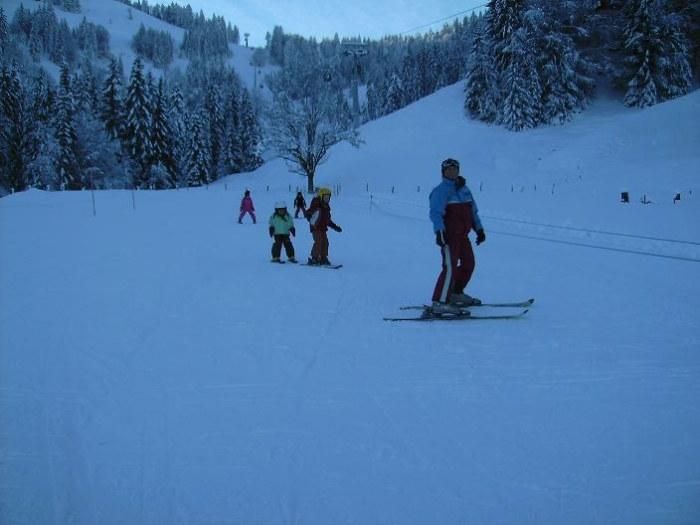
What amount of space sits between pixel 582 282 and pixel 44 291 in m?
9.24

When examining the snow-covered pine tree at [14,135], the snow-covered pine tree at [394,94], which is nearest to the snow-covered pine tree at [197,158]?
the snow-covered pine tree at [14,135]

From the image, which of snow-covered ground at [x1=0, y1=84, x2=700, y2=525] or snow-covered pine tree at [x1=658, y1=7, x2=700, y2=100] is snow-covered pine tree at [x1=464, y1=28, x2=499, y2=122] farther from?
snow-covered ground at [x1=0, y1=84, x2=700, y2=525]

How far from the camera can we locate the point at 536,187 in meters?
27.3

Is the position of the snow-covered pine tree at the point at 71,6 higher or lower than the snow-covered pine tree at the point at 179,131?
higher

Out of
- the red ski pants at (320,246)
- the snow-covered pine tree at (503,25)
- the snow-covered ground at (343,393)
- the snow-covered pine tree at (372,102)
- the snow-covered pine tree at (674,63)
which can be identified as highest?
the snow-covered pine tree at (372,102)

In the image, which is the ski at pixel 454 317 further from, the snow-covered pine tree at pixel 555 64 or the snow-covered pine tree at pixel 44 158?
the snow-covered pine tree at pixel 44 158

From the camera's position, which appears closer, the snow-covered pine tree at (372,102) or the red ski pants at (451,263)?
the red ski pants at (451,263)

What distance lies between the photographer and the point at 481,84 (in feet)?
146

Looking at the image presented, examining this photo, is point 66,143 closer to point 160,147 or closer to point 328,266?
point 160,147

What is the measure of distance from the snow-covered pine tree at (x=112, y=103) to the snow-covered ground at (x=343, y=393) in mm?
49907

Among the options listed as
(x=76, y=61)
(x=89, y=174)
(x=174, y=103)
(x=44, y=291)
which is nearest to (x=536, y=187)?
(x=44, y=291)

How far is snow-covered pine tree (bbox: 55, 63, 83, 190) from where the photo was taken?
4472 centimetres

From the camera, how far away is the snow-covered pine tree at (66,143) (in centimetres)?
4472

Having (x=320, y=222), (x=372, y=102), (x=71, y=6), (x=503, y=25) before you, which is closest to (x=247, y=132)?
(x=503, y=25)
